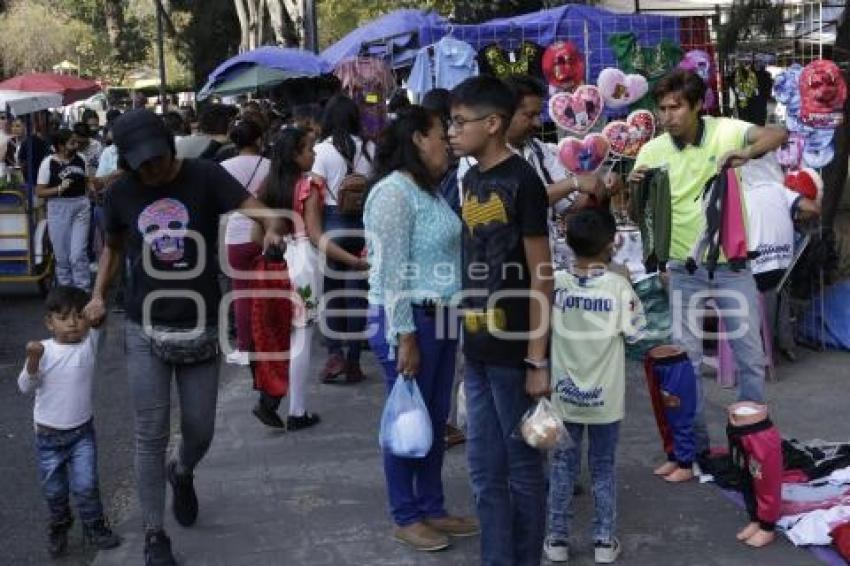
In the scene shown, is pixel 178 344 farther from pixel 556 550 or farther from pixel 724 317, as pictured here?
pixel 724 317

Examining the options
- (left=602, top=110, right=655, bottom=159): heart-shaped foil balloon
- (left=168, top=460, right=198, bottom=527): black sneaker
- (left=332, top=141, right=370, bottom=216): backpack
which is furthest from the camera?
(left=602, top=110, right=655, bottom=159): heart-shaped foil balloon

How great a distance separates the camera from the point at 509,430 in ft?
12.2

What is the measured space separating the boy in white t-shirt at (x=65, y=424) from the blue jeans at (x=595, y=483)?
188cm

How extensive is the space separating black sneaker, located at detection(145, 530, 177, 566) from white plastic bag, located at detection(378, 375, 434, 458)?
0.97m

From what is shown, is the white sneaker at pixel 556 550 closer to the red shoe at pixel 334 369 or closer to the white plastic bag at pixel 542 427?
the white plastic bag at pixel 542 427

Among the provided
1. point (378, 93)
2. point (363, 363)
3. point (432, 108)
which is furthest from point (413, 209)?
point (378, 93)

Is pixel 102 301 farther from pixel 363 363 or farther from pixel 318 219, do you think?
pixel 363 363

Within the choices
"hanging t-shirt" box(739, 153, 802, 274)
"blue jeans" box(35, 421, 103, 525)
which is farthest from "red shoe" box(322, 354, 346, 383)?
"blue jeans" box(35, 421, 103, 525)

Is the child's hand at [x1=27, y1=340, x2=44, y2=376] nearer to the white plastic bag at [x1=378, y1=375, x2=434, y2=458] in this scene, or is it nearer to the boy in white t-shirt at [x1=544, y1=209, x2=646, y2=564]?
the white plastic bag at [x1=378, y1=375, x2=434, y2=458]

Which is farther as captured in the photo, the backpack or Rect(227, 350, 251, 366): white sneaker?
Rect(227, 350, 251, 366): white sneaker

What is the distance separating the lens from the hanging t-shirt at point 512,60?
409 inches

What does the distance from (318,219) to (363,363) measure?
2.09m

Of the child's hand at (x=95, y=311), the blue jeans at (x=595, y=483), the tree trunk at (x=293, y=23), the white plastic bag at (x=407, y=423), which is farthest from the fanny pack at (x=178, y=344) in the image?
the tree trunk at (x=293, y=23)

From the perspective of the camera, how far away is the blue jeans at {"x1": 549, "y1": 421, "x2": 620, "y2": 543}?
14.1ft
